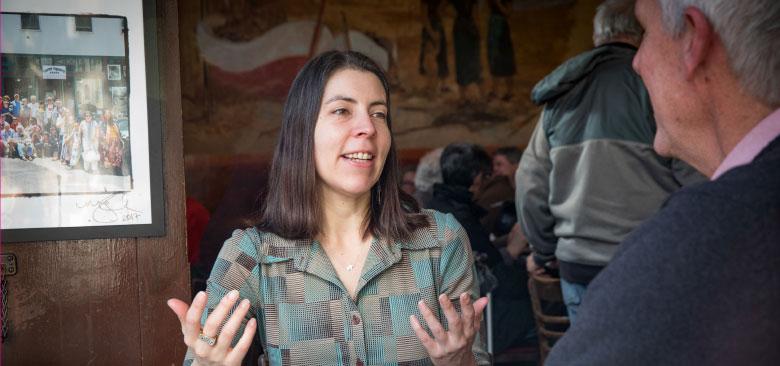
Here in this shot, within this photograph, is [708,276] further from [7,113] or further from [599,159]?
[7,113]

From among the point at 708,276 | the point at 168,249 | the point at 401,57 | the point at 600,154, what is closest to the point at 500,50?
the point at 401,57

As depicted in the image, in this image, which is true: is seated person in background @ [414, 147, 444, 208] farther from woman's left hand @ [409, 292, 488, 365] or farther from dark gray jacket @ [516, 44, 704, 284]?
woman's left hand @ [409, 292, 488, 365]

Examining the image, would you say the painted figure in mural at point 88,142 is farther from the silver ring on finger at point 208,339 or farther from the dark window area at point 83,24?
the silver ring on finger at point 208,339

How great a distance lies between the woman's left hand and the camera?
1630 millimetres

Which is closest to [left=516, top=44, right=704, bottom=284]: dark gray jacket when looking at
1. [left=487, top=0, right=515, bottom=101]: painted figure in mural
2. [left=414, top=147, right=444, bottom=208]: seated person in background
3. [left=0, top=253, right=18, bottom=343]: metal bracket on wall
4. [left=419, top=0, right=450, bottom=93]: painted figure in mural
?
[left=0, top=253, right=18, bottom=343]: metal bracket on wall

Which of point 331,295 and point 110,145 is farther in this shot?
point 110,145

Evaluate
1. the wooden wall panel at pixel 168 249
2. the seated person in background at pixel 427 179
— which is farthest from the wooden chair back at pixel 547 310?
the seated person in background at pixel 427 179

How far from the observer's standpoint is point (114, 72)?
2.41 meters

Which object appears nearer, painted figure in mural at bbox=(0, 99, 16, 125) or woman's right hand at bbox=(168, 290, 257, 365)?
woman's right hand at bbox=(168, 290, 257, 365)

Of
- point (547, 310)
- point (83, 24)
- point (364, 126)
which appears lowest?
point (547, 310)

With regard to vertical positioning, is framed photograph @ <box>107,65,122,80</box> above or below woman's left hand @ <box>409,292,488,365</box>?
above

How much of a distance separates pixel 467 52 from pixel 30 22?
576 cm

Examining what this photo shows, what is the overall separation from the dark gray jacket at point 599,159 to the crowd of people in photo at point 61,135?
66.9 inches

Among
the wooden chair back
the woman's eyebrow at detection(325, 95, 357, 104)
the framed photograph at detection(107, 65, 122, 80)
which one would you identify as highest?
the framed photograph at detection(107, 65, 122, 80)
